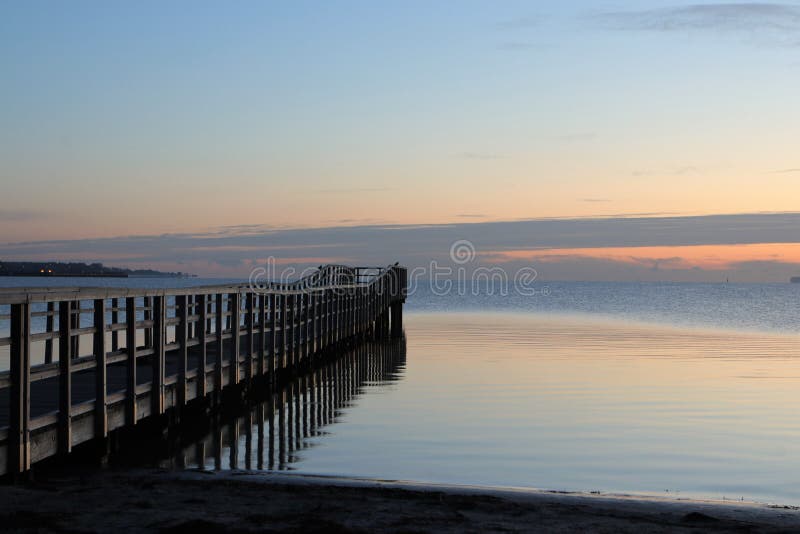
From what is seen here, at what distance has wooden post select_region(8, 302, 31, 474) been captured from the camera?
27.8ft

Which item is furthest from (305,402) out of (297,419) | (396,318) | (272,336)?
(396,318)

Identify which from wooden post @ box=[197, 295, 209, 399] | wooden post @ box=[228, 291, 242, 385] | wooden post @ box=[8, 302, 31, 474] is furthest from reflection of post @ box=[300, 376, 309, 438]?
wooden post @ box=[8, 302, 31, 474]

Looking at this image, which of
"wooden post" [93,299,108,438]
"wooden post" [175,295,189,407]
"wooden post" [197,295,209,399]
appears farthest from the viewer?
"wooden post" [197,295,209,399]

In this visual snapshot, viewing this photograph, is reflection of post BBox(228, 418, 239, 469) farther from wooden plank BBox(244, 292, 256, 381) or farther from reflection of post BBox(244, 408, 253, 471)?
wooden plank BBox(244, 292, 256, 381)

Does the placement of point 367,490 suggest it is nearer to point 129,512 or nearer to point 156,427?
point 129,512

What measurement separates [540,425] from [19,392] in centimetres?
936

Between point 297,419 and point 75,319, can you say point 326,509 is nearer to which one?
point 75,319

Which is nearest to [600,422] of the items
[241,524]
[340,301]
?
[241,524]

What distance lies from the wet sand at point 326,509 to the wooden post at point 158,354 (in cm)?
248

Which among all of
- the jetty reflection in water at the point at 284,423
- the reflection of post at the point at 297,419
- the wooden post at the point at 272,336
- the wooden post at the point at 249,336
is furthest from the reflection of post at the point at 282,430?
the wooden post at the point at 249,336

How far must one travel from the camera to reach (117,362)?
13414 millimetres

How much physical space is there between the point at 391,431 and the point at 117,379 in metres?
4.26

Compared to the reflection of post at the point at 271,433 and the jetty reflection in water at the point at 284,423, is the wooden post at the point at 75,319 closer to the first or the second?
the jetty reflection in water at the point at 284,423

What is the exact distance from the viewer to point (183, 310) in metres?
13.9
